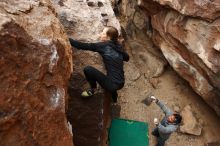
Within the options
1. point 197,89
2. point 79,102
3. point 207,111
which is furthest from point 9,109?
point 207,111

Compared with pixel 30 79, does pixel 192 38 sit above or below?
below

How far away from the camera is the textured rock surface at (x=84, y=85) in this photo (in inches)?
273

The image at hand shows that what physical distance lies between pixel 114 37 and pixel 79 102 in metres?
1.48

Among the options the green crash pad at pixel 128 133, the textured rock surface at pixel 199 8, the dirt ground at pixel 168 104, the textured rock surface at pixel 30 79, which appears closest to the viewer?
the textured rock surface at pixel 30 79

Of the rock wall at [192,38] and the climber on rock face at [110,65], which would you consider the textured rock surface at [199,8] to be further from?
the climber on rock face at [110,65]

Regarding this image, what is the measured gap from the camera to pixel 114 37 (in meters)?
6.65

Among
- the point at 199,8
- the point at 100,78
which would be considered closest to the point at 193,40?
the point at 199,8

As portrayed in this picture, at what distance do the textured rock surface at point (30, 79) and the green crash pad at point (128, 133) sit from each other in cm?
293

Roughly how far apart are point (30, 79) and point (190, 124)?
5339 millimetres

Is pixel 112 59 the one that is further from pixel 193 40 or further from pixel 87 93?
pixel 193 40

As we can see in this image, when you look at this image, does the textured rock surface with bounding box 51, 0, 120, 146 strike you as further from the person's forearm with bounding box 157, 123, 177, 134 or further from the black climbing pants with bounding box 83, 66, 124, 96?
the person's forearm with bounding box 157, 123, 177, 134

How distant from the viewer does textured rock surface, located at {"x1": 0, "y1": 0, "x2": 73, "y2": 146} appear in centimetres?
438

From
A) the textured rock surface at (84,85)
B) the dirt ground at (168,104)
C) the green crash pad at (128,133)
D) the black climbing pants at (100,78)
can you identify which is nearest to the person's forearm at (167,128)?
the green crash pad at (128,133)

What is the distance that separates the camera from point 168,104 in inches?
369
